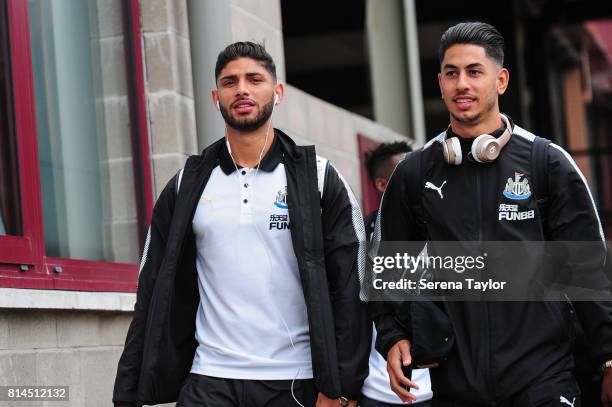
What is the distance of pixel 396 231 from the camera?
5.31m

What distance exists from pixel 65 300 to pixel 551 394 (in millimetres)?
3033

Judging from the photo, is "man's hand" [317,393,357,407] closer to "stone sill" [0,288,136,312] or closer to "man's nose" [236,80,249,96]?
"man's nose" [236,80,249,96]

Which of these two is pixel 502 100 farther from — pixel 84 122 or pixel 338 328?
pixel 338 328

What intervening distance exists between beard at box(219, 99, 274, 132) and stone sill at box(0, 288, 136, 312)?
146cm

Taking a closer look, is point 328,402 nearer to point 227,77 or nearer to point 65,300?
point 227,77

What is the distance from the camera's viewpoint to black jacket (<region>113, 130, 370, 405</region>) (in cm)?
534

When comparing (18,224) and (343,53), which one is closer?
(18,224)

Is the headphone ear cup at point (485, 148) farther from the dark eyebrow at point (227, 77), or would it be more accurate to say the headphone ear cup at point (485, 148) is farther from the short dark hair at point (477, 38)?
the dark eyebrow at point (227, 77)

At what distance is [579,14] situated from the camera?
23.5 m

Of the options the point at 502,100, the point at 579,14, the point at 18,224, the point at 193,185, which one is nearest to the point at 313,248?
the point at 193,185

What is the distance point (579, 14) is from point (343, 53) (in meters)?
4.49

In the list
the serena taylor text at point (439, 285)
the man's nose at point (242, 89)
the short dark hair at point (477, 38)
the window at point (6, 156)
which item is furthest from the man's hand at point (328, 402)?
the window at point (6, 156)

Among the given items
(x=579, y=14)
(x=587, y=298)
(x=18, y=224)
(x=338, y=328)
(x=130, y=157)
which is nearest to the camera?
(x=587, y=298)

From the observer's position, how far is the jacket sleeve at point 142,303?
5.45 meters
